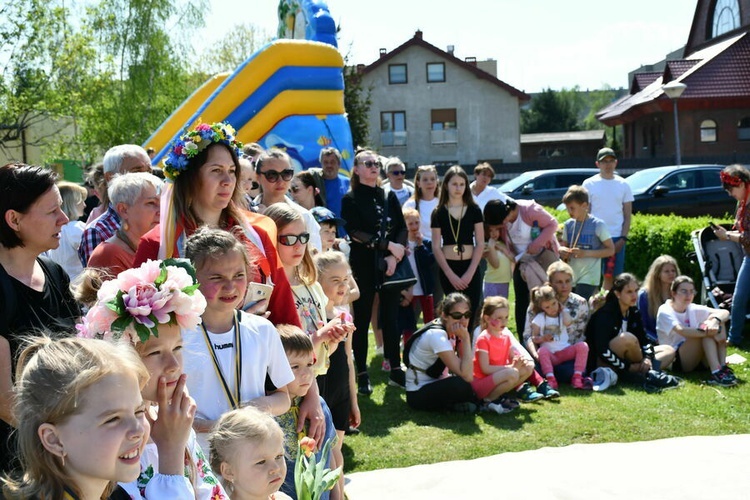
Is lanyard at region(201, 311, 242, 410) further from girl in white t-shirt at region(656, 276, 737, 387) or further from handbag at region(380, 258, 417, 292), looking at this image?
girl in white t-shirt at region(656, 276, 737, 387)

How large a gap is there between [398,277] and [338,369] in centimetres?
244

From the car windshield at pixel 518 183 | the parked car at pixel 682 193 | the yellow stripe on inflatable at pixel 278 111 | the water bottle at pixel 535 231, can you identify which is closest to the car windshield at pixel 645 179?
the parked car at pixel 682 193

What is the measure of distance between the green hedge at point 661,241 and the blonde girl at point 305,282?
22.5ft

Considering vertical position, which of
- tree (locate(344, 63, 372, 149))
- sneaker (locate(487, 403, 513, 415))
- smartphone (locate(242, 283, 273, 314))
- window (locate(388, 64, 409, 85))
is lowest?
sneaker (locate(487, 403, 513, 415))

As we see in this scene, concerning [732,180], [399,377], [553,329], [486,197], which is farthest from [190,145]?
[732,180]

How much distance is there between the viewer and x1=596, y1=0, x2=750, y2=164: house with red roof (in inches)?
1310

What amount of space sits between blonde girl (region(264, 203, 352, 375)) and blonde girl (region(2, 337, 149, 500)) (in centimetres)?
219

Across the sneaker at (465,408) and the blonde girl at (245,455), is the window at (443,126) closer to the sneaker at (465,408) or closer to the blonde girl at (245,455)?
the sneaker at (465,408)

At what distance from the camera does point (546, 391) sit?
23.0 ft

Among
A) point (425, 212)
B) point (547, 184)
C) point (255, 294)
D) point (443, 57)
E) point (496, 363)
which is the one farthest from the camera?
point (443, 57)

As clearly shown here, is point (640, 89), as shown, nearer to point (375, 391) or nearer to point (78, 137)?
point (78, 137)

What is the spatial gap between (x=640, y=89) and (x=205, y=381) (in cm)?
4133

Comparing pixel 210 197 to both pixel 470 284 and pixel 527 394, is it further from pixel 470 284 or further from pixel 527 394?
pixel 470 284

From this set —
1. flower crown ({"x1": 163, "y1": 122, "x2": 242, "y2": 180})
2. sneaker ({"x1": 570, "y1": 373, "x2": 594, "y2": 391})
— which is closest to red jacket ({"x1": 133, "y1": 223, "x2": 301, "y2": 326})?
flower crown ({"x1": 163, "y1": 122, "x2": 242, "y2": 180})
